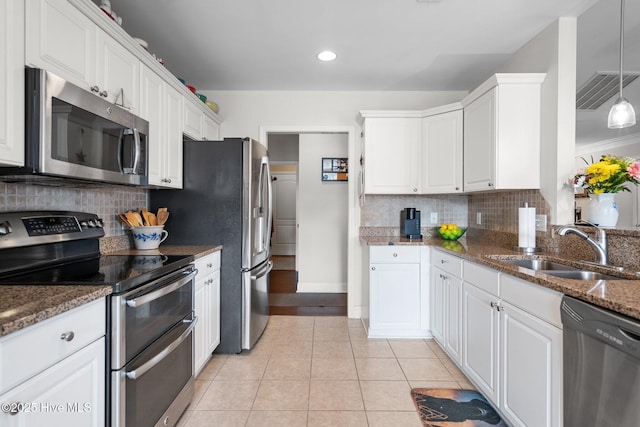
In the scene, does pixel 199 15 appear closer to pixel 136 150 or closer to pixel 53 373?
pixel 136 150

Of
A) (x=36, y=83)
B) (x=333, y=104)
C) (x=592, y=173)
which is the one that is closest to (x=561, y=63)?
(x=592, y=173)

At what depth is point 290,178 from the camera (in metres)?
7.51

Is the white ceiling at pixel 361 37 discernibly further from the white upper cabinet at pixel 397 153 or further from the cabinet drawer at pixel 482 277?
the cabinet drawer at pixel 482 277

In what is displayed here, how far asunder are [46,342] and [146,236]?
1419 millimetres

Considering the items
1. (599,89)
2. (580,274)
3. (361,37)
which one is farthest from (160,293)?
(599,89)

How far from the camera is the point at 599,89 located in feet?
10.9

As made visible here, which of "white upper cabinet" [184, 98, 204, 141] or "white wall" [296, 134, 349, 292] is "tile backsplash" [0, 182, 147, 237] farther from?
"white wall" [296, 134, 349, 292]

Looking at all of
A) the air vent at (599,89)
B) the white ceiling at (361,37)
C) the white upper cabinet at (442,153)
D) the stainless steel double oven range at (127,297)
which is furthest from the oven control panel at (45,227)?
the air vent at (599,89)

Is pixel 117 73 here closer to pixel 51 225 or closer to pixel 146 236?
pixel 51 225

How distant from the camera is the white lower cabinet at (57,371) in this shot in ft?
2.62

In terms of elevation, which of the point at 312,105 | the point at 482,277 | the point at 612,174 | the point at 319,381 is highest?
the point at 312,105

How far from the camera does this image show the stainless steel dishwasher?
3.21ft

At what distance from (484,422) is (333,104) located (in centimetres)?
304

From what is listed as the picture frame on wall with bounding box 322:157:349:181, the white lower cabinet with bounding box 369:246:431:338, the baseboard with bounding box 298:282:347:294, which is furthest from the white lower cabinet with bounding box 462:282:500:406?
the picture frame on wall with bounding box 322:157:349:181
